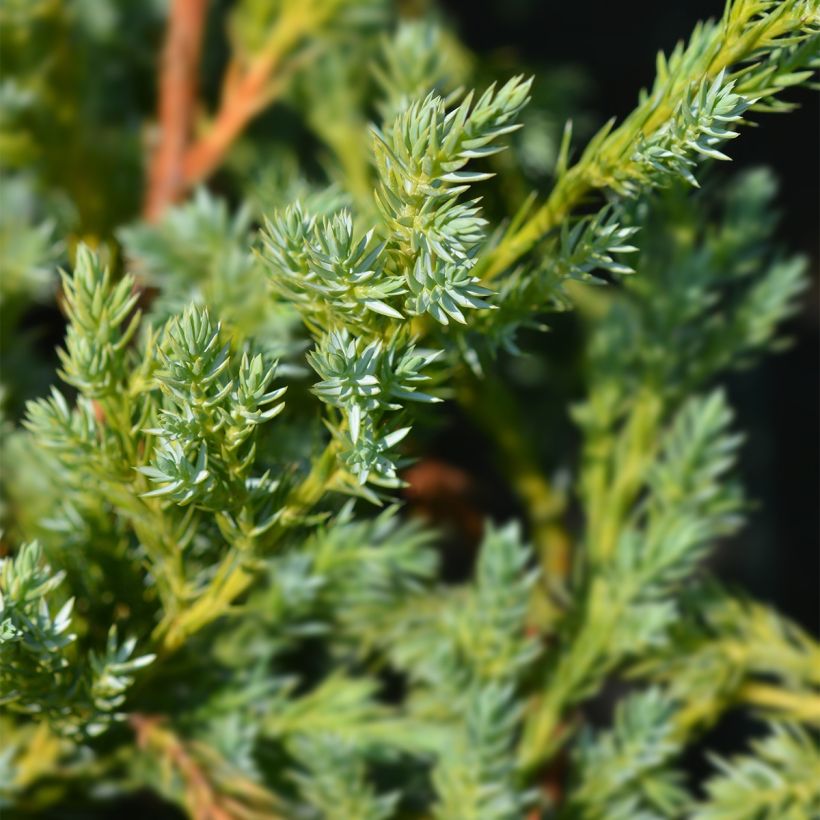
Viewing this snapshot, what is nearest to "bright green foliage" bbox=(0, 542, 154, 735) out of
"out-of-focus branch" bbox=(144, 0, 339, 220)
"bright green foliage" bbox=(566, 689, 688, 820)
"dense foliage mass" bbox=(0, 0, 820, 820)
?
"dense foliage mass" bbox=(0, 0, 820, 820)

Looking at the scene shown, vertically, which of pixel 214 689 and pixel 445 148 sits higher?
pixel 445 148

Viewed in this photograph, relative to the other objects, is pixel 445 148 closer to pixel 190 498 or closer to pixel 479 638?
pixel 190 498

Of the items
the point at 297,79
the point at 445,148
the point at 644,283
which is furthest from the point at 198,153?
the point at 445,148

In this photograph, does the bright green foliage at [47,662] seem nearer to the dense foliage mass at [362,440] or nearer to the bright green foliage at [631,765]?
the dense foliage mass at [362,440]

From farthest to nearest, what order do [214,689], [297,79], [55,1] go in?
[297,79]
[55,1]
[214,689]

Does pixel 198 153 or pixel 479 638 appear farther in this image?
pixel 198 153

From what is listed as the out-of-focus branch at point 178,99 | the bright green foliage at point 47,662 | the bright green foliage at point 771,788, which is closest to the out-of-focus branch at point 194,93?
the out-of-focus branch at point 178,99

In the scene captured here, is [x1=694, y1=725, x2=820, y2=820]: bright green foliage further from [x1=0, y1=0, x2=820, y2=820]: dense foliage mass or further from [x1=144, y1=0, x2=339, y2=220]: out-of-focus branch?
[x1=144, y1=0, x2=339, y2=220]: out-of-focus branch
